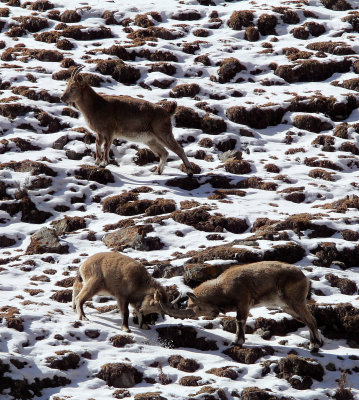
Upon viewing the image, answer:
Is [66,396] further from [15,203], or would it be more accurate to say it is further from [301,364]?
[15,203]

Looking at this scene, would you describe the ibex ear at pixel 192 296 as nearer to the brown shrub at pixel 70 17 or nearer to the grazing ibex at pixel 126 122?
the grazing ibex at pixel 126 122

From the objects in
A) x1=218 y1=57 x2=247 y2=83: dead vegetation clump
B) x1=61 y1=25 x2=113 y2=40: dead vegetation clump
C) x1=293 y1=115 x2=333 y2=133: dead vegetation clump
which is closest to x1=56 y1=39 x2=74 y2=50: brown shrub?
x1=61 y1=25 x2=113 y2=40: dead vegetation clump

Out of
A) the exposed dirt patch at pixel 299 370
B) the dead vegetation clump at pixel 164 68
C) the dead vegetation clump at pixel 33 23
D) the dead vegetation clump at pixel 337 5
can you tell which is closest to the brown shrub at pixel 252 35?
the dead vegetation clump at pixel 337 5

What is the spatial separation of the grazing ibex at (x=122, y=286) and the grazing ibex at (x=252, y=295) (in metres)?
0.41

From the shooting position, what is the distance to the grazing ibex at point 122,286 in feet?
42.9

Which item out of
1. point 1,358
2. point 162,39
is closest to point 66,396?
point 1,358

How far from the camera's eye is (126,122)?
21312 millimetres

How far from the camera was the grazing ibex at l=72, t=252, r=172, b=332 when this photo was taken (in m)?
13.1

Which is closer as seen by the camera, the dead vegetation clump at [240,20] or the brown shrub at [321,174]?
the brown shrub at [321,174]

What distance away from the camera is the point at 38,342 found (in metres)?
11.9

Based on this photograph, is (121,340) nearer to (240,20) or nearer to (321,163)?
(321,163)

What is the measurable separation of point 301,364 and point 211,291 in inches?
91.9

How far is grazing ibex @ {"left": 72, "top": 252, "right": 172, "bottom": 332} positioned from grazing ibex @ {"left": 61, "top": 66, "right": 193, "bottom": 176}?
8.07 m

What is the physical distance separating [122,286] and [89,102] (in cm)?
977
